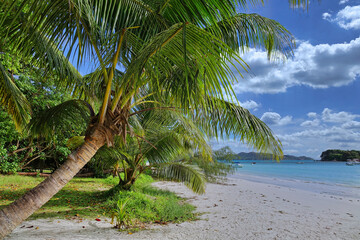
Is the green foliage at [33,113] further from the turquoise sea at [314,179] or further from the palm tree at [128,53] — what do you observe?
the turquoise sea at [314,179]

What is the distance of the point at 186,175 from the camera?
708cm

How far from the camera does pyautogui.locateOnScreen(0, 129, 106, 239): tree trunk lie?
2.31 metres

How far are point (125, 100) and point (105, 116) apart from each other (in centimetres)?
32

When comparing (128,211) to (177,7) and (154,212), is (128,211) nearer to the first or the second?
(154,212)

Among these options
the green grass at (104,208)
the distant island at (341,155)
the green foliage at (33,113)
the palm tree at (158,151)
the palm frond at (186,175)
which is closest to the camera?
the green grass at (104,208)

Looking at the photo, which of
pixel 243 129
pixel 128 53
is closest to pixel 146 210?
pixel 243 129

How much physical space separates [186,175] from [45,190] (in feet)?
16.0

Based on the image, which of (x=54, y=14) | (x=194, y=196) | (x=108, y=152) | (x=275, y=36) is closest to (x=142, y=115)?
(x=108, y=152)

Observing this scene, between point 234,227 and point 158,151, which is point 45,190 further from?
point 158,151

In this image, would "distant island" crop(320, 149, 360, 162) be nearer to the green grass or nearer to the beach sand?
the beach sand

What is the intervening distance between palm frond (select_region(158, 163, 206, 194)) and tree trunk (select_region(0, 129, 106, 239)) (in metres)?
4.46

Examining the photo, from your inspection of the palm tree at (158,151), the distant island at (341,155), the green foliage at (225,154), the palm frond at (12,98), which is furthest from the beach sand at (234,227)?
the distant island at (341,155)

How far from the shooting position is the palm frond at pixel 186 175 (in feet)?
23.0

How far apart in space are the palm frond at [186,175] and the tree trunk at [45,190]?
4463mm
